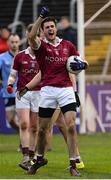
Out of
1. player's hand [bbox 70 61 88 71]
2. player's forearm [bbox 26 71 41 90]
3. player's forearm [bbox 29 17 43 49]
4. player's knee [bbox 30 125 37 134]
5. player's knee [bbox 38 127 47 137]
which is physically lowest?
player's knee [bbox 30 125 37 134]

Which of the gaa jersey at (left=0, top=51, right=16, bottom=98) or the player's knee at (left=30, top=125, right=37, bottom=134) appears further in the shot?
the gaa jersey at (left=0, top=51, right=16, bottom=98)

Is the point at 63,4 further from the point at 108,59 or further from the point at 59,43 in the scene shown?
the point at 59,43

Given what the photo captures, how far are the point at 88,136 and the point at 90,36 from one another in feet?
10.4

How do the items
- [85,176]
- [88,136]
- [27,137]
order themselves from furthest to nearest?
[88,136], [27,137], [85,176]

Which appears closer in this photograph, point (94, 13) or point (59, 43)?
point (59, 43)

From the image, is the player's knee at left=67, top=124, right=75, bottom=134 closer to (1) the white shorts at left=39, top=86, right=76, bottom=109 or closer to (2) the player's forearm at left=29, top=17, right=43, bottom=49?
(1) the white shorts at left=39, top=86, right=76, bottom=109

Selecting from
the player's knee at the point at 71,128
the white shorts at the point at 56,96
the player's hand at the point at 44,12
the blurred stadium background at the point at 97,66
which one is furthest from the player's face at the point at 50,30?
the blurred stadium background at the point at 97,66

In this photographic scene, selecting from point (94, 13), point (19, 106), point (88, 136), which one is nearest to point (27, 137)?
point (19, 106)

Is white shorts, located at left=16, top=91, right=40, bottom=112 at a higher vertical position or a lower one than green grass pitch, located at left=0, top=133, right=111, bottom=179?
higher

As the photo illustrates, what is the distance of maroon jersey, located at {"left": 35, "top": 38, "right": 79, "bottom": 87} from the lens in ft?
44.8

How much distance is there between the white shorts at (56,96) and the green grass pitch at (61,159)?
1044 millimetres

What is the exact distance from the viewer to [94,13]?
80.4ft

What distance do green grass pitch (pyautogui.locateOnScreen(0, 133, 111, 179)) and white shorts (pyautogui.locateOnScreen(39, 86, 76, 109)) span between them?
3.42 feet

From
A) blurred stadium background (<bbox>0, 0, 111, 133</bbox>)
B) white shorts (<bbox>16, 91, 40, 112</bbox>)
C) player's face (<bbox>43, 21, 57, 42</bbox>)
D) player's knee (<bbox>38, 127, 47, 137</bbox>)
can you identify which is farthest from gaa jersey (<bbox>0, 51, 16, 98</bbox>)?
player's face (<bbox>43, 21, 57, 42</bbox>)
